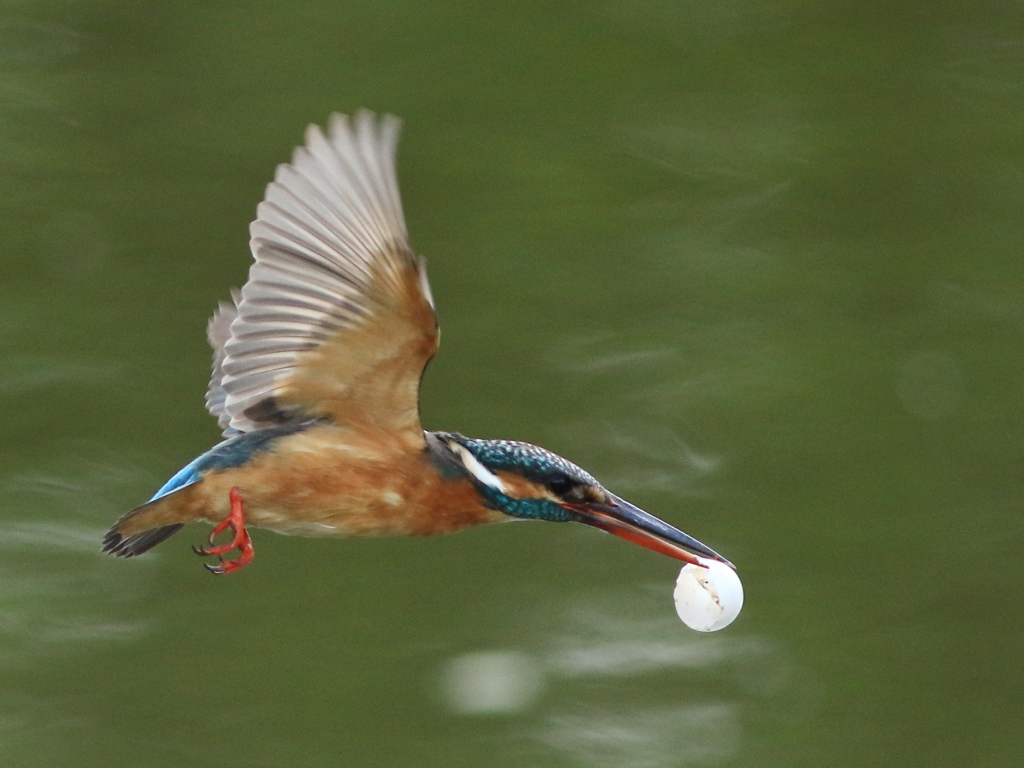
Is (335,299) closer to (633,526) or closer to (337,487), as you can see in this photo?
(337,487)

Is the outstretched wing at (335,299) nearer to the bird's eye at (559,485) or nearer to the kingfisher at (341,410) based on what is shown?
the kingfisher at (341,410)

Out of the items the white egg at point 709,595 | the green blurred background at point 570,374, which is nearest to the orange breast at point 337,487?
the white egg at point 709,595

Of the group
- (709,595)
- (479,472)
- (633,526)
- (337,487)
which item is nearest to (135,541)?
(337,487)

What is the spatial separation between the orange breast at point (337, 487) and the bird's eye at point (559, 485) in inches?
6.8

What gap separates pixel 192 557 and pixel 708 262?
5.54ft

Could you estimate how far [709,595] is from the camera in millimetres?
3316

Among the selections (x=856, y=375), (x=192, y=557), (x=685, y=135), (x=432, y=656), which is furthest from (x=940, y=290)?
(x=192, y=557)

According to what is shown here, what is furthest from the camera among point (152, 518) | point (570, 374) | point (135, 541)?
point (570, 374)

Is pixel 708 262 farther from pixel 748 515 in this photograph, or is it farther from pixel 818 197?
pixel 748 515

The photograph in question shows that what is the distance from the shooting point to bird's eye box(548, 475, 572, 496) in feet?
10.6

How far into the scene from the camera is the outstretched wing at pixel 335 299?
2820 mm

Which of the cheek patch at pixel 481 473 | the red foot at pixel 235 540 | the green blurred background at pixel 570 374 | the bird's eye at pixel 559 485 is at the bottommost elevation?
the red foot at pixel 235 540

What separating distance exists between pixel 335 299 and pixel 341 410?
25 centimetres

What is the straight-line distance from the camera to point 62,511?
14.9 feet
